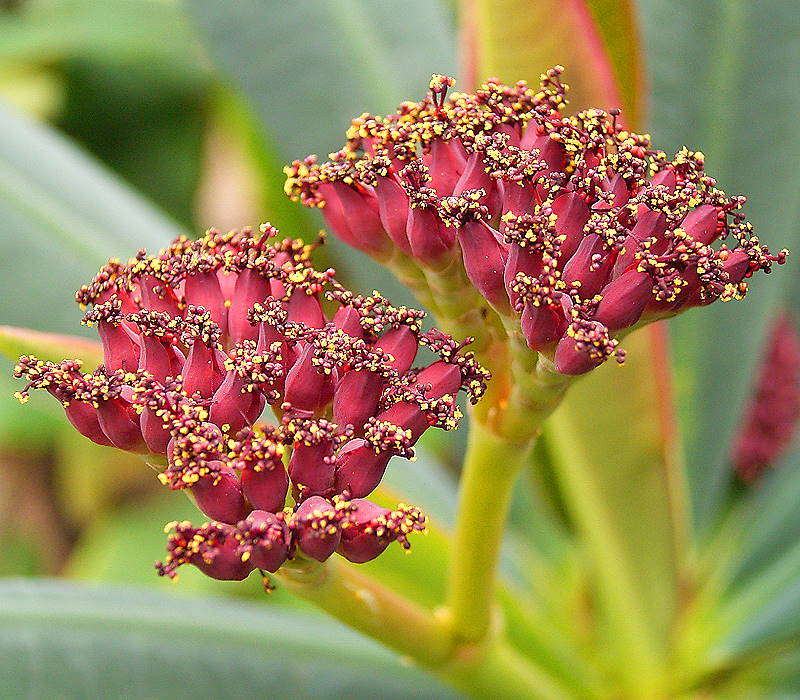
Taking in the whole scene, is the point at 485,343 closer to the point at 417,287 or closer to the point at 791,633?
the point at 417,287

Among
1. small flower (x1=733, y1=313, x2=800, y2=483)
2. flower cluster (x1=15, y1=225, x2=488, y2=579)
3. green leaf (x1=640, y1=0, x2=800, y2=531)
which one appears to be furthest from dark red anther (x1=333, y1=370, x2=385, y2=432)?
small flower (x1=733, y1=313, x2=800, y2=483)

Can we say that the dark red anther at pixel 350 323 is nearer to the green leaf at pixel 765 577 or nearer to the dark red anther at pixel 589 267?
the dark red anther at pixel 589 267

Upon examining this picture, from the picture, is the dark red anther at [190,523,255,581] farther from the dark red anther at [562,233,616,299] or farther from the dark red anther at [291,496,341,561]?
the dark red anther at [562,233,616,299]

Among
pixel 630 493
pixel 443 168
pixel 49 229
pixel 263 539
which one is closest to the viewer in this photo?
pixel 263 539

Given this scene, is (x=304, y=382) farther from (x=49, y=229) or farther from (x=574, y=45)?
(x=49, y=229)

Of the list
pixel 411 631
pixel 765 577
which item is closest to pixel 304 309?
pixel 411 631

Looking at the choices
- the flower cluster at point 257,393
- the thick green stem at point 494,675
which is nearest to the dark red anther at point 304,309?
the flower cluster at point 257,393
